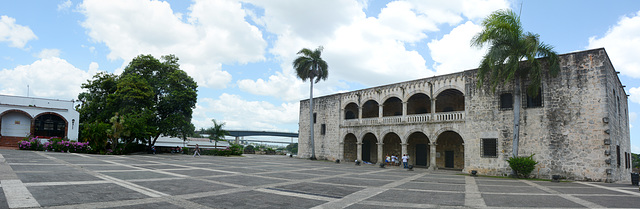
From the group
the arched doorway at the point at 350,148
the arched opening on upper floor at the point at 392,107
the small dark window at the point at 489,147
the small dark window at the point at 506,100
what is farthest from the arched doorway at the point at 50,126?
the small dark window at the point at 506,100

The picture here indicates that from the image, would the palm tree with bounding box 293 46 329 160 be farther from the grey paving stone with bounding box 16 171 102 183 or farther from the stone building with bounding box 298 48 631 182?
the grey paving stone with bounding box 16 171 102 183

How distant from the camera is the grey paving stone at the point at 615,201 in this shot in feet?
29.9

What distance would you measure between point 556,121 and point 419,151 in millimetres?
11013

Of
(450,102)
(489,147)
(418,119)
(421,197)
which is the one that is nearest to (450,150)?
(450,102)

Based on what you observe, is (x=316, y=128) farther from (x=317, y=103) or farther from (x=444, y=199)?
(x=444, y=199)

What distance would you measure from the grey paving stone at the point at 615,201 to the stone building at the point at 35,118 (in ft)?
130

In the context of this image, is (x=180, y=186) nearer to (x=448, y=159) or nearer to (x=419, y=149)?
(x=448, y=159)

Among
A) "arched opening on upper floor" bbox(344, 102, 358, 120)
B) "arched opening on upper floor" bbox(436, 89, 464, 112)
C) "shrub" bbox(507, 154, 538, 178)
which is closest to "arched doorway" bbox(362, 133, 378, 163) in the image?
"arched opening on upper floor" bbox(344, 102, 358, 120)

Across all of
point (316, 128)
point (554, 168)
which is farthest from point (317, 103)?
point (554, 168)

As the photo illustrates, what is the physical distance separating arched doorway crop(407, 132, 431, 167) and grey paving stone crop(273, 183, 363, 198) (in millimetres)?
17184

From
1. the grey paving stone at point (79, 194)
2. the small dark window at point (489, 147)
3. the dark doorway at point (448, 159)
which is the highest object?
the small dark window at point (489, 147)

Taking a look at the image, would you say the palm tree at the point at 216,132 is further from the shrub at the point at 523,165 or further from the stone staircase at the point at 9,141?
the shrub at the point at 523,165

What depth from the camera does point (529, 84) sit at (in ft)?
62.7

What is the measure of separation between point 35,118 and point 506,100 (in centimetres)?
4065
